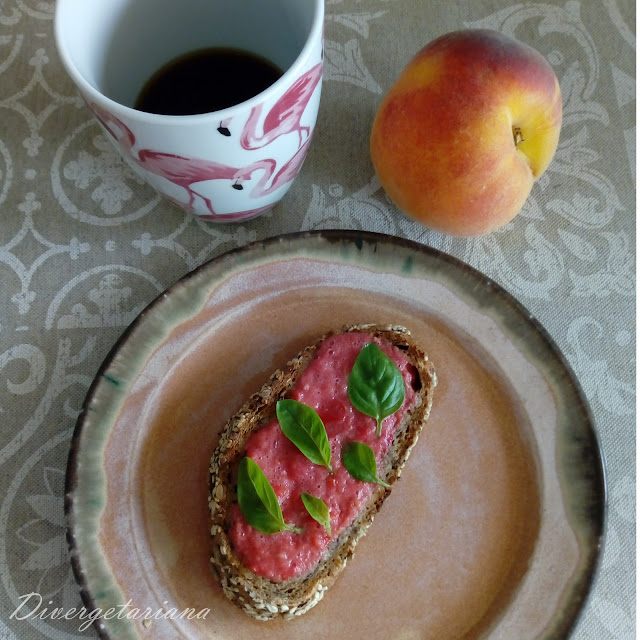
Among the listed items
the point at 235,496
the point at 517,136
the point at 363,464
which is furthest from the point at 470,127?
the point at 235,496

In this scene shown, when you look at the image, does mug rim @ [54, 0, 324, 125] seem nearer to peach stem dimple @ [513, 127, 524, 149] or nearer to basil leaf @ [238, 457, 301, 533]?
peach stem dimple @ [513, 127, 524, 149]

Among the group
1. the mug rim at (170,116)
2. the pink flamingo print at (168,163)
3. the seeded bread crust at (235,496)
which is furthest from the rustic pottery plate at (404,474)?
the mug rim at (170,116)

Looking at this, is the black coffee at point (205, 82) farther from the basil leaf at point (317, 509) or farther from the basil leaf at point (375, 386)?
the basil leaf at point (317, 509)

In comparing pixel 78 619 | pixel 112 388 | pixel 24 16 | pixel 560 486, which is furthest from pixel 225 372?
pixel 24 16

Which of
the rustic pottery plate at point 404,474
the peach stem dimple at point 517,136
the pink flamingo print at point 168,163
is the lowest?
the rustic pottery plate at point 404,474

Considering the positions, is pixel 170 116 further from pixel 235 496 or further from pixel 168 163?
pixel 235 496

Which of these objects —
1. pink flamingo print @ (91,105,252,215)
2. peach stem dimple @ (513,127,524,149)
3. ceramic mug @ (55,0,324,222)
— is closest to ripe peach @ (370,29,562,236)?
peach stem dimple @ (513,127,524,149)
